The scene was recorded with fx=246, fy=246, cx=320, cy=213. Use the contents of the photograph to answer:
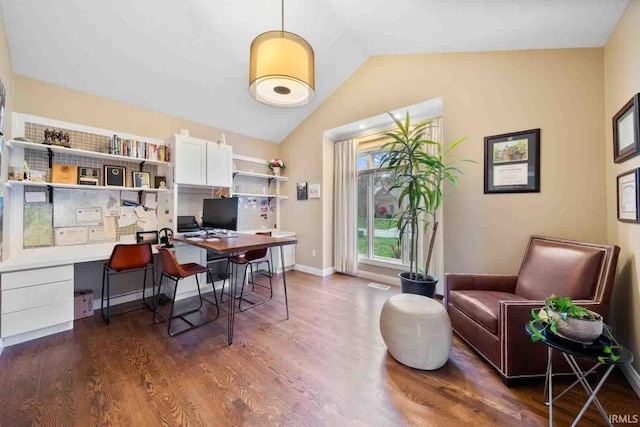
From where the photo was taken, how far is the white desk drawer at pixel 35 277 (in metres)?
2.03

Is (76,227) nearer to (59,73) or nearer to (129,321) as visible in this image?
(129,321)

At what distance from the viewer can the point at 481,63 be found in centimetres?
279

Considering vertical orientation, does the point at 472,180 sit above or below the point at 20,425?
above

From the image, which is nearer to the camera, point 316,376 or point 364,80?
point 316,376

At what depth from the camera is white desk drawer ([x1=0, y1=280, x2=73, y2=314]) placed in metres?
2.03

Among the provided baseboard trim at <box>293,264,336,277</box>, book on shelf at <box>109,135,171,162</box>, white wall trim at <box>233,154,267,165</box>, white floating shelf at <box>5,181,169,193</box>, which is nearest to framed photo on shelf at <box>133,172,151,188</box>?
white floating shelf at <box>5,181,169,193</box>

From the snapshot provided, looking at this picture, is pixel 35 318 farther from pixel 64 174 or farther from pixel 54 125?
pixel 54 125

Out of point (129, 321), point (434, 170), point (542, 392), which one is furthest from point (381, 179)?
point (129, 321)

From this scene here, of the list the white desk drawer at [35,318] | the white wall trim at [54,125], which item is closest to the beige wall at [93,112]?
the white wall trim at [54,125]

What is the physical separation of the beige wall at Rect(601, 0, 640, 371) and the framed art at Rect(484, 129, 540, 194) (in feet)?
1.58

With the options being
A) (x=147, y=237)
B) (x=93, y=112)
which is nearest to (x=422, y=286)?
(x=147, y=237)

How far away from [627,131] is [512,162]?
84 centimetres

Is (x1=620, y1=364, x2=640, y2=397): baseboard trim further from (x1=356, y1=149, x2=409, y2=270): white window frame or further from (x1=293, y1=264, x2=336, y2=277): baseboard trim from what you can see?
(x1=293, y1=264, x2=336, y2=277): baseboard trim

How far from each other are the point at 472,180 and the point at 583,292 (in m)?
1.44
